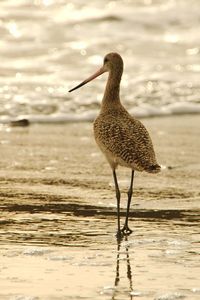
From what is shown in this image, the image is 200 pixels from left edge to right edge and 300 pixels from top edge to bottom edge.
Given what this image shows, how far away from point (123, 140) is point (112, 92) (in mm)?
932

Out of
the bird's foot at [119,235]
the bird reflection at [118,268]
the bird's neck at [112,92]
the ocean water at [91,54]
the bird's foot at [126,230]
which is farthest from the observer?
the ocean water at [91,54]

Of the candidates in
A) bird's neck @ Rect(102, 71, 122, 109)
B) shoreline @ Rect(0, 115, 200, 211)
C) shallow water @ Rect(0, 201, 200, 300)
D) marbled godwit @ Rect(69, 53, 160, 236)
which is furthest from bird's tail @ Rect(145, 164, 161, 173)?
bird's neck @ Rect(102, 71, 122, 109)

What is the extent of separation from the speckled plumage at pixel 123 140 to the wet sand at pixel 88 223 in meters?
0.41

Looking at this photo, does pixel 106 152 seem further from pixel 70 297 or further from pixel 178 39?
pixel 178 39

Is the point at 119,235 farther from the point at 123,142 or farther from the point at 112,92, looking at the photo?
the point at 112,92

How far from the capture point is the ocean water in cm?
1241

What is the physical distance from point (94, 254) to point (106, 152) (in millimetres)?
1292

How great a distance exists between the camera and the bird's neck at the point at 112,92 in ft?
25.7

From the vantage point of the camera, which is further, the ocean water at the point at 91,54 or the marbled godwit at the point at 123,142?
the ocean water at the point at 91,54

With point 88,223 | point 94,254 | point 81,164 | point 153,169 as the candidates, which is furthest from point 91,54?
point 94,254

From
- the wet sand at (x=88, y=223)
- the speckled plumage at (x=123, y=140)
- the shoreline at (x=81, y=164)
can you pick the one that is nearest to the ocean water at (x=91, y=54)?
the shoreline at (x=81, y=164)

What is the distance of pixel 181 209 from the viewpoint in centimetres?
745

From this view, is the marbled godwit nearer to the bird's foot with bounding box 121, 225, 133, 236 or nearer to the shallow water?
the bird's foot with bounding box 121, 225, 133, 236

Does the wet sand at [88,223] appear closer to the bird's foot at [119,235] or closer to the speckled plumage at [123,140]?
the bird's foot at [119,235]
